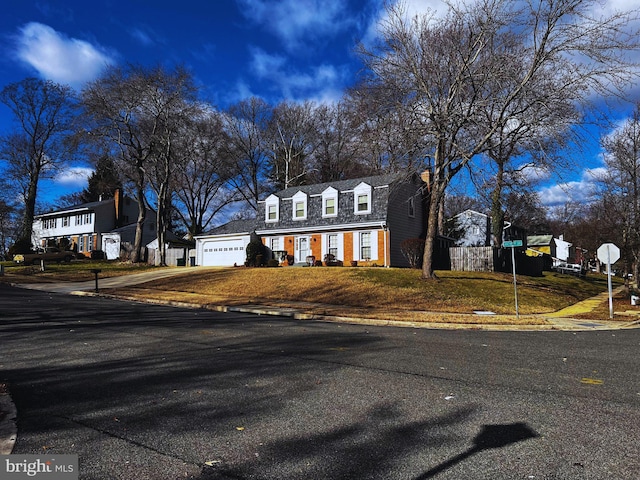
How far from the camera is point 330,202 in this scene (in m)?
33.0

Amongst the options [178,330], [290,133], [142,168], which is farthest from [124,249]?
[178,330]

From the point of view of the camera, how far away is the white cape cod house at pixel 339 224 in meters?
30.0

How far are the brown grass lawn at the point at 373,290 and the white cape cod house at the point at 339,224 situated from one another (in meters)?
5.49

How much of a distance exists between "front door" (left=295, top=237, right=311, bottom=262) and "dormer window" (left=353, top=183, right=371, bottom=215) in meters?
4.42

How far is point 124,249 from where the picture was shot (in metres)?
49.7

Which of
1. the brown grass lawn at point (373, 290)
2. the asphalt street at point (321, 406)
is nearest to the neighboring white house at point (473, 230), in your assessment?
the brown grass lawn at point (373, 290)

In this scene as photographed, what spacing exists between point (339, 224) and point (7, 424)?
2757 centimetres

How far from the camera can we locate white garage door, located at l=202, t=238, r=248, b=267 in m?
36.5

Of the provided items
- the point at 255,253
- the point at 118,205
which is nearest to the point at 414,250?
the point at 255,253

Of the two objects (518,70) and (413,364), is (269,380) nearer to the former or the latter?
(413,364)

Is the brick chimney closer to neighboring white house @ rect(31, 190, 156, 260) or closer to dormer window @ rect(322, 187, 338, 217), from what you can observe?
neighboring white house @ rect(31, 190, 156, 260)

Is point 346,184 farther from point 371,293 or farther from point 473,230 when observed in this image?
point 473,230

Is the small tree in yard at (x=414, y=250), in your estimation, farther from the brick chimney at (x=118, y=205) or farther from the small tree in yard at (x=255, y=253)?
the brick chimney at (x=118, y=205)

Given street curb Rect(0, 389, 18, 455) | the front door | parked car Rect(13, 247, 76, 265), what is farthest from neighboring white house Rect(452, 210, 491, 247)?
street curb Rect(0, 389, 18, 455)
